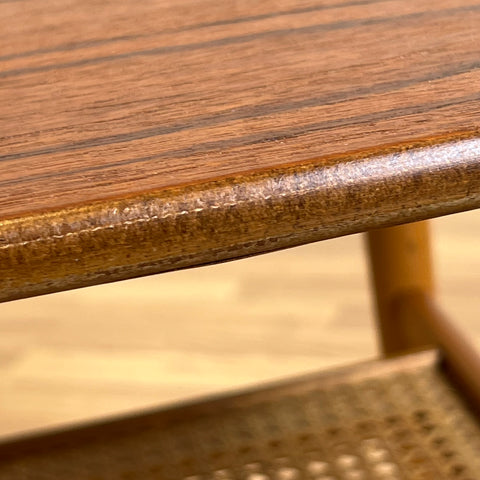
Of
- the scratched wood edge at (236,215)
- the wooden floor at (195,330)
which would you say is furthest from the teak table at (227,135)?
the wooden floor at (195,330)

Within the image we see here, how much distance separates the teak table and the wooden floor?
0.53 metres

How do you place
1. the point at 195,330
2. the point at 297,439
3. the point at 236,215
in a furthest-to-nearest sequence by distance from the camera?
1. the point at 195,330
2. the point at 297,439
3. the point at 236,215

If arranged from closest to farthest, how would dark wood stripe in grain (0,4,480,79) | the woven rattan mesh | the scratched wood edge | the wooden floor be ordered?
the scratched wood edge, dark wood stripe in grain (0,4,480,79), the woven rattan mesh, the wooden floor

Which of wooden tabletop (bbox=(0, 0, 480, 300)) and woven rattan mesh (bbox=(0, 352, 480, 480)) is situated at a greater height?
wooden tabletop (bbox=(0, 0, 480, 300))

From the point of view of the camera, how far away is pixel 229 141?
0.24m

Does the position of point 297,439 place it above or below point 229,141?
below

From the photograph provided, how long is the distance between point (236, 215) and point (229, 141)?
3cm


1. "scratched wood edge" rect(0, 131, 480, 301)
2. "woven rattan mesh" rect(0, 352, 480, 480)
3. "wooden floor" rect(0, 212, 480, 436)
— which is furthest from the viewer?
"wooden floor" rect(0, 212, 480, 436)

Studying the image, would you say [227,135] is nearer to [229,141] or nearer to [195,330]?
[229,141]

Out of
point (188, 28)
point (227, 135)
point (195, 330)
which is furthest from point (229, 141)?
point (195, 330)

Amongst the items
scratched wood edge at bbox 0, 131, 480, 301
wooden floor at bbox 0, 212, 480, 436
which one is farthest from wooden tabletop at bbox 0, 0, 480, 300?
wooden floor at bbox 0, 212, 480, 436

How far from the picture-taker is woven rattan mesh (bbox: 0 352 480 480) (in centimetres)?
46

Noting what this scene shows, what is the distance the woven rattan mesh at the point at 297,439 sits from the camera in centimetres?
46

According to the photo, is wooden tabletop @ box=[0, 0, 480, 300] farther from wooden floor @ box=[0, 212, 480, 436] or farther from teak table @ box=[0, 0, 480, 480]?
wooden floor @ box=[0, 212, 480, 436]
